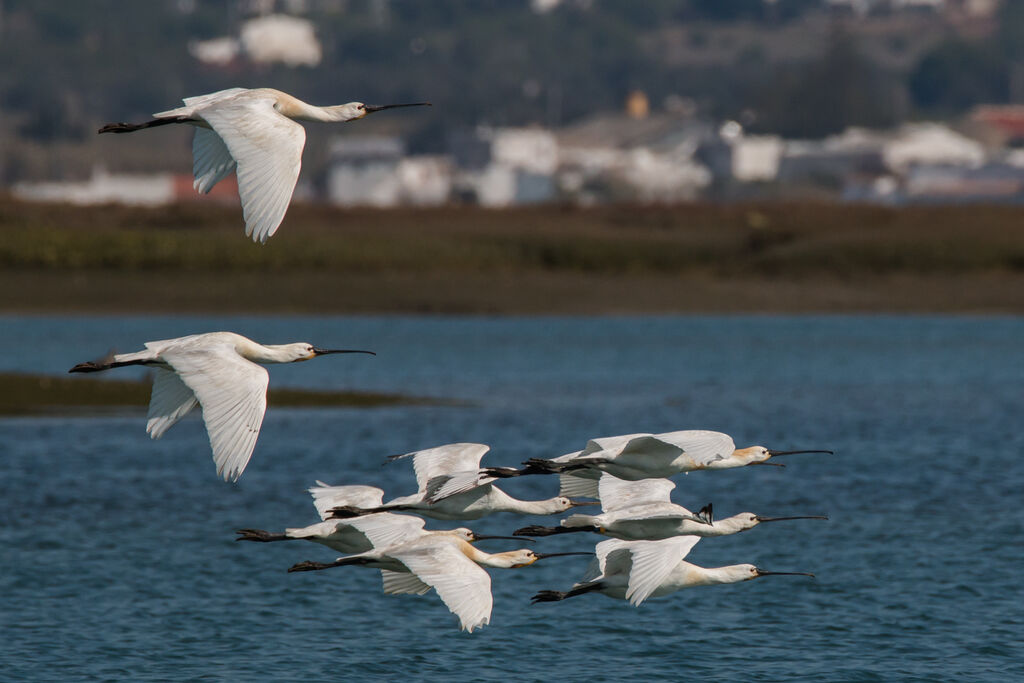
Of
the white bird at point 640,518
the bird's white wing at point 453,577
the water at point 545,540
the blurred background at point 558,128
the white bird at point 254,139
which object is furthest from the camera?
the blurred background at point 558,128

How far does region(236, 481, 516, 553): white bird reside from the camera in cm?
1218

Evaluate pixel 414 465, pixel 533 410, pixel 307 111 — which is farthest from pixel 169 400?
pixel 533 410

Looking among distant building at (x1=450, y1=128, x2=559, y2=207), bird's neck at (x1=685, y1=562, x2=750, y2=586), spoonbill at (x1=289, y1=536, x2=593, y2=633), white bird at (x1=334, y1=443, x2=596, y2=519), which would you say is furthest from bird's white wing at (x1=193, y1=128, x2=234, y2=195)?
distant building at (x1=450, y1=128, x2=559, y2=207)

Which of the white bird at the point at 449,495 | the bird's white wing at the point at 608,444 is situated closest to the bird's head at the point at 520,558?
the white bird at the point at 449,495

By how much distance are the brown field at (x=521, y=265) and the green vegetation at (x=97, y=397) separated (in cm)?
1375

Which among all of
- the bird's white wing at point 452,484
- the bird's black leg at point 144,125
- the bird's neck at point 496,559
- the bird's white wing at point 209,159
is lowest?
the bird's neck at point 496,559

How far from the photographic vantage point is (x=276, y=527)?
21453 millimetres

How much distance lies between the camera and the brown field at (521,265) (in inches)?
1895

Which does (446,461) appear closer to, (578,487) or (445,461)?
(445,461)

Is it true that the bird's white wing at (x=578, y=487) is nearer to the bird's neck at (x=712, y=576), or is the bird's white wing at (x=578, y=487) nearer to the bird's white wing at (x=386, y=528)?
the bird's neck at (x=712, y=576)

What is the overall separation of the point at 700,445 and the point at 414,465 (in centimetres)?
180

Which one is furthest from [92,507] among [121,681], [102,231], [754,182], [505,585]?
[754,182]

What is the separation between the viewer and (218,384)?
11.2m

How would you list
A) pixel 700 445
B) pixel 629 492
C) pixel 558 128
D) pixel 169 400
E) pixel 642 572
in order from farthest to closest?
pixel 558 128 → pixel 629 492 → pixel 700 445 → pixel 642 572 → pixel 169 400
